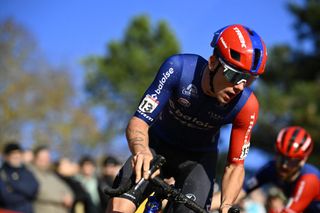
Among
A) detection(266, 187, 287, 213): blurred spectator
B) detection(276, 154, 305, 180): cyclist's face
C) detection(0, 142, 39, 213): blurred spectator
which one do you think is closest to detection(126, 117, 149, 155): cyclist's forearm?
detection(276, 154, 305, 180): cyclist's face

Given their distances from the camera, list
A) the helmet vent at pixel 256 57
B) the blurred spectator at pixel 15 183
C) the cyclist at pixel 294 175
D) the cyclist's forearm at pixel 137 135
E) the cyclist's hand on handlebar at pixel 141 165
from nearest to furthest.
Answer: the cyclist's hand on handlebar at pixel 141 165 → the cyclist's forearm at pixel 137 135 → the helmet vent at pixel 256 57 → the cyclist at pixel 294 175 → the blurred spectator at pixel 15 183

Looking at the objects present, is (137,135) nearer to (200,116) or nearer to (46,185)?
(200,116)

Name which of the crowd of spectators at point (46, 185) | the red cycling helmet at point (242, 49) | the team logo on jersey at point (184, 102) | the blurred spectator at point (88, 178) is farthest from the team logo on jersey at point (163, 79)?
the blurred spectator at point (88, 178)

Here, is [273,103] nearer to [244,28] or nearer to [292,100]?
[292,100]

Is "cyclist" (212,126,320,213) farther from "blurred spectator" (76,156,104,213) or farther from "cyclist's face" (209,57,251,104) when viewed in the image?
"blurred spectator" (76,156,104,213)

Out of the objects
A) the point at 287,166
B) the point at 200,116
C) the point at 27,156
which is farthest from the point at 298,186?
the point at 27,156

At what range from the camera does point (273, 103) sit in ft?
101

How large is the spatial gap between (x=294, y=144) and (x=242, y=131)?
2.65m

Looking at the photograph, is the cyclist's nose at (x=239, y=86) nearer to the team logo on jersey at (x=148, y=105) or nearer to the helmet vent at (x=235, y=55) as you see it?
the helmet vent at (x=235, y=55)

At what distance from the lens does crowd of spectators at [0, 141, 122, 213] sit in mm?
10883

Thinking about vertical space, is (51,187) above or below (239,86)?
below

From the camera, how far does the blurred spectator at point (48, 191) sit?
1166 centimetres

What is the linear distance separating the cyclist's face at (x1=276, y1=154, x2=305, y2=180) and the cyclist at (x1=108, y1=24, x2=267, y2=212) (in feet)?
6.56

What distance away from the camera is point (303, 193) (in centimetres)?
827
